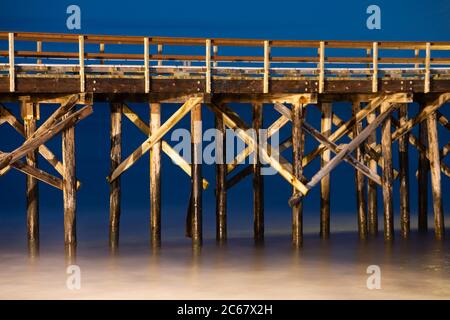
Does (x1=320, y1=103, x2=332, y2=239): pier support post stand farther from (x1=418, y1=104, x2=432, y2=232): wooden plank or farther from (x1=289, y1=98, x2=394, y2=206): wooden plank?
(x1=418, y1=104, x2=432, y2=232): wooden plank

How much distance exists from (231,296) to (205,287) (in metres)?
0.91

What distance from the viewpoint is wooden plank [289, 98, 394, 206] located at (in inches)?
951

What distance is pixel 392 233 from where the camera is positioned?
83.8ft

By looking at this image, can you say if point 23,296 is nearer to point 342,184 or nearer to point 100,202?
point 100,202

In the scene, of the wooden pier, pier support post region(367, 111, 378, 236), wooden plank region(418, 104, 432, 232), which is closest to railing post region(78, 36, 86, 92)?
the wooden pier

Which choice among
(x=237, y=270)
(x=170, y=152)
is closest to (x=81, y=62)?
(x=170, y=152)

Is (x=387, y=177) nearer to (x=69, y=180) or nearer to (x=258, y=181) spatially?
(x=258, y=181)

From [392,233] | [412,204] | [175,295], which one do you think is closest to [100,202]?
[412,204]

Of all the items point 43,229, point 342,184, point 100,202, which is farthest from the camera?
point 342,184

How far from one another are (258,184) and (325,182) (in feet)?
4.82

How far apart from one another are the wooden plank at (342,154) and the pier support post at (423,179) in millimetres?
2040

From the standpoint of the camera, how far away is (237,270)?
21688 mm

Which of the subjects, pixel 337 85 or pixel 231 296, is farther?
pixel 337 85

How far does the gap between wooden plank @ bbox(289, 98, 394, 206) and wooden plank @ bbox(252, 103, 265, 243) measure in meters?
1.14
